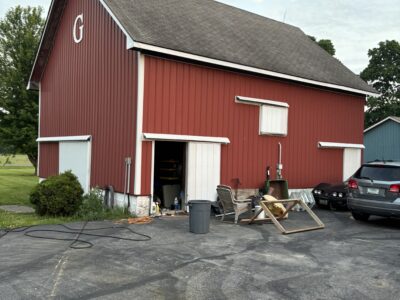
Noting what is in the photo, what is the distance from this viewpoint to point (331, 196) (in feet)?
49.0

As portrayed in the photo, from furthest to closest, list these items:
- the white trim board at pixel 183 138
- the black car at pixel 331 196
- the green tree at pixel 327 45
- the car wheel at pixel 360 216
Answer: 1. the green tree at pixel 327 45
2. the black car at pixel 331 196
3. the car wheel at pixel 360 216
4. the white trim board at pixel 183 138

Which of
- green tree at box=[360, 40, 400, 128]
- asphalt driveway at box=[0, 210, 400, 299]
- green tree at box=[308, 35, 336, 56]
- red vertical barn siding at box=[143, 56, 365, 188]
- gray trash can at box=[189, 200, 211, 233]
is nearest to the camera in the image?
asphalt driveway at box=[0, 210, 400, 299]


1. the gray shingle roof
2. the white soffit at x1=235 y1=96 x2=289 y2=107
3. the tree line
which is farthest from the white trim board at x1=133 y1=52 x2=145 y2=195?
the tree line

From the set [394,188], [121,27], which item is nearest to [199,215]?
[394,188]

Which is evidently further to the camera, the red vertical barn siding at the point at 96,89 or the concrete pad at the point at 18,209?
the concrete pad at the point at 18,209

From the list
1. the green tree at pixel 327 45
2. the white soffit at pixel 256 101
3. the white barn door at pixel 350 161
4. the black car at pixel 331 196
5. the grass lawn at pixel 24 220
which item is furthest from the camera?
the green tree at pixel 327 45

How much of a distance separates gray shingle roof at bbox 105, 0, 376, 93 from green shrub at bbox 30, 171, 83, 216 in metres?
4.28

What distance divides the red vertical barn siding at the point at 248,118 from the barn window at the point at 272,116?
19 centimetres

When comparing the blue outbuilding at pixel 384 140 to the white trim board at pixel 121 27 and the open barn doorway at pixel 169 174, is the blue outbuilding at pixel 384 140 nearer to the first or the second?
the open barn doorway at pixel 169 174

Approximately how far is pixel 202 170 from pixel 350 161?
7971mm

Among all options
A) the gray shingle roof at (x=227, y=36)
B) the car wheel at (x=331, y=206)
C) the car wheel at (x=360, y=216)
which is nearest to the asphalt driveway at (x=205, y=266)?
the car wheel at (x=360, y=216)

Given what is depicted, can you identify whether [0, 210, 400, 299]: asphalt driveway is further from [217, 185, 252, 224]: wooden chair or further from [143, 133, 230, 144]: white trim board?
[143, 133, 230, 144]: white trim board

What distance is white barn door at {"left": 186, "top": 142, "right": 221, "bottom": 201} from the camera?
13.2 meters

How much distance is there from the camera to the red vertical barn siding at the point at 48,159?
17.2 meters
